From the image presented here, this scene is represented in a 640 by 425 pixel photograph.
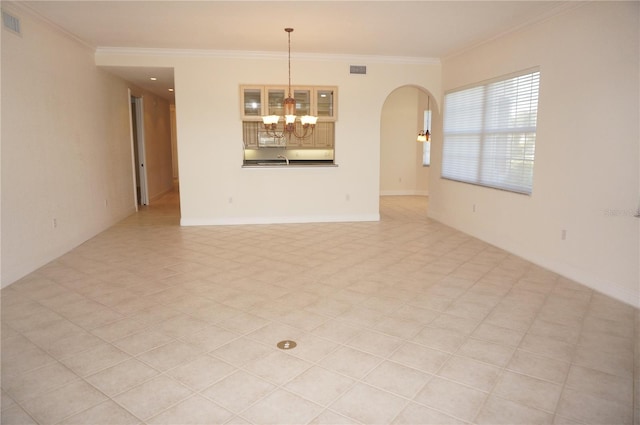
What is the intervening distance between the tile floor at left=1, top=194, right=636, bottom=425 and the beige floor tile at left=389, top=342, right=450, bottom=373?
1 centimetres

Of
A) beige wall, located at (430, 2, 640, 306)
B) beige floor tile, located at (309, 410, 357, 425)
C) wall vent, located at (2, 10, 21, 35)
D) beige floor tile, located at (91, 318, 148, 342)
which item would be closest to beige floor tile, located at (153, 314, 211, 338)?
beige floor tile, located at (91, 318, 148, 342)

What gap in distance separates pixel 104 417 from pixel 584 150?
15.1 ft

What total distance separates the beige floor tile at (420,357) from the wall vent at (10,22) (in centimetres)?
471

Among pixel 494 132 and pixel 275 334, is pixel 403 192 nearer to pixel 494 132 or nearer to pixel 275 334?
pixel 494 132

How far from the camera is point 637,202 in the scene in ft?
11.9

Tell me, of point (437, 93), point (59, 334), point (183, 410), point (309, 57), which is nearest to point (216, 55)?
point (309, 57)

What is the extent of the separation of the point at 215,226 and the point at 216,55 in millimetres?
2763

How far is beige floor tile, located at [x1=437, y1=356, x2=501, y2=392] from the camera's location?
245cm

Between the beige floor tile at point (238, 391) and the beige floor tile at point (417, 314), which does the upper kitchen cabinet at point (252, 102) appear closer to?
the beige floor tile at point (417, 314)

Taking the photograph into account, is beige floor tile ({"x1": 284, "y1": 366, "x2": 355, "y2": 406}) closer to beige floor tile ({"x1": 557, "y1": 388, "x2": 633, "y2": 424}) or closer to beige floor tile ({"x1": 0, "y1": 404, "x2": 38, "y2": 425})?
beige floor tile ({"x1": 557, "y1": 388, "x2": 633, "y2": 424})

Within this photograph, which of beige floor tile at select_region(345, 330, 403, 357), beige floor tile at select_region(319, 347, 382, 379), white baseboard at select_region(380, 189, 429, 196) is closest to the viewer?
beige floor tile at select_region(319, 347, 382, 379)

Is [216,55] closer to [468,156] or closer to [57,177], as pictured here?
[57,177]

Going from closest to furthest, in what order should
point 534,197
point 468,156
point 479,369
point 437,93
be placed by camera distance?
1. point 479,369
2. point 534,197
3. point 468,156
4. point 437,93

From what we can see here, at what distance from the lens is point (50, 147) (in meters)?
4.94
